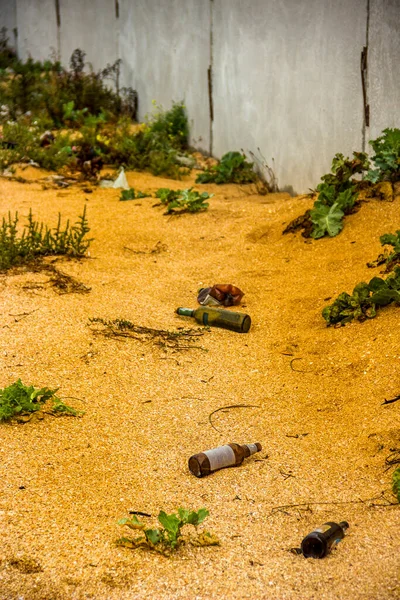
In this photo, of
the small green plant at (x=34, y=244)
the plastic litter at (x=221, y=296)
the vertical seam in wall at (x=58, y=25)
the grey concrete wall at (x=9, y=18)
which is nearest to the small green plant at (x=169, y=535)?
the plastic litter at (x=221, y=296)

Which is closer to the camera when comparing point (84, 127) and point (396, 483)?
point (396, 483)

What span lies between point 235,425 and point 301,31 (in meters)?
4.77

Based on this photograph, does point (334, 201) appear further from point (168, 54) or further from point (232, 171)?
point (168, 54)

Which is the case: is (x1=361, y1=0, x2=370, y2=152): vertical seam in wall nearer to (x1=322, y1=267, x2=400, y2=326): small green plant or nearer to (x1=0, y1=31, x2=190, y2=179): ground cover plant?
(x1=322, y1=267, x2=400, y2=326): small green plant

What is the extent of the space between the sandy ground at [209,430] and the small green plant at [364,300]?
2.9 inches

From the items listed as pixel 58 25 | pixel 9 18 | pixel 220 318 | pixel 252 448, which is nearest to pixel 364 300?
pixel 220 318

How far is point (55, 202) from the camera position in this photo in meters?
7.79

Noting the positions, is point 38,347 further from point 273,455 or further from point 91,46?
point 91,46

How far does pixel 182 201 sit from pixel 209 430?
4.05 meters

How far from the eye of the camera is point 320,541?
2.71m

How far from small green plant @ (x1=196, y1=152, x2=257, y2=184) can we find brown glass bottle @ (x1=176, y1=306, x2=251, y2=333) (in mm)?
3822

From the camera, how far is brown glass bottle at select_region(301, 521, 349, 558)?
271 cm

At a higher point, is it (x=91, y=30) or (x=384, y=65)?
(x=91, y=30)

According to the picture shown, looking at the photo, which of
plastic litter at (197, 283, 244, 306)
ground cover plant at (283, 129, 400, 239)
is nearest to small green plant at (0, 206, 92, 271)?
plastic litter at (197, 283, 244, 306)
